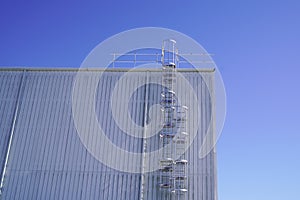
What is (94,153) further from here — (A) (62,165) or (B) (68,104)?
(B) (68,104)

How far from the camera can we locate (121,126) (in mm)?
18344

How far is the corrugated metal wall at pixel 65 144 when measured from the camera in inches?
668

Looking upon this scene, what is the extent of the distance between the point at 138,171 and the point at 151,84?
544cm

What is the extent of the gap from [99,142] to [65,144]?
6.68 ft

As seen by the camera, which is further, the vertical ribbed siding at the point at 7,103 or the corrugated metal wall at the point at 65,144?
the vertical ribbed siding at the point at 7,103

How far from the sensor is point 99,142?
18.1 metres

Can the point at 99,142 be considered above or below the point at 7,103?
below

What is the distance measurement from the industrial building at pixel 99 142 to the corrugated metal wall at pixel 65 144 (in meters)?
0.05

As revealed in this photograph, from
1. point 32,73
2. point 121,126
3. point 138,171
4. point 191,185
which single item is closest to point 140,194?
point 138,171

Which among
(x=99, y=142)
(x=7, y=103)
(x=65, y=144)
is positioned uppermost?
(x=7, y=103)

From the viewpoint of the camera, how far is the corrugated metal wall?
16969 millimetres

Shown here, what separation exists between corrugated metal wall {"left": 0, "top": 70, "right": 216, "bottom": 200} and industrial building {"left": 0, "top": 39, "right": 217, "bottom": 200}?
5 centimetres

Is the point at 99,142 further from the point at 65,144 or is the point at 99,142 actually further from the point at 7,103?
the point at 7,103

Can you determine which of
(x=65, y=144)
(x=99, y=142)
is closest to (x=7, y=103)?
(x=65, y=144)
